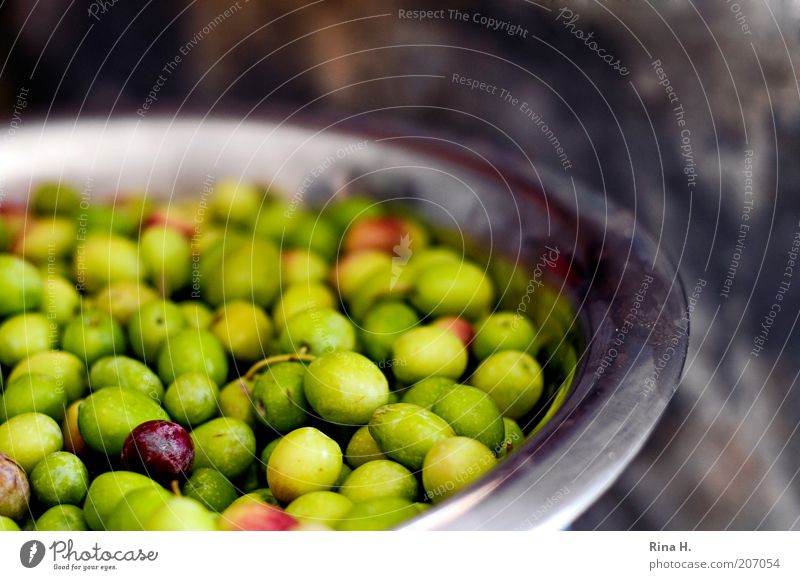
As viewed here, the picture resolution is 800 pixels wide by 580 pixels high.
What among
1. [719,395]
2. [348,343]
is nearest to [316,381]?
[348,343]

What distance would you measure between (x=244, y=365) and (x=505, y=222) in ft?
0.74

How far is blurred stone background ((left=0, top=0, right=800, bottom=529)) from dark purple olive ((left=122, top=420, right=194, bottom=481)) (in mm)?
274

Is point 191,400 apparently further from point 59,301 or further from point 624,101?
point 624,101

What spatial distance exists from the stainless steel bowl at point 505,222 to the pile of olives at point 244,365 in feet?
0.07

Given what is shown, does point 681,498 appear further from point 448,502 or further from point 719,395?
point 448,502

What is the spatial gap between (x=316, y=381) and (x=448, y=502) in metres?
0.13

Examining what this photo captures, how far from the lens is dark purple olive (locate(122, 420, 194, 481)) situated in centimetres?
44

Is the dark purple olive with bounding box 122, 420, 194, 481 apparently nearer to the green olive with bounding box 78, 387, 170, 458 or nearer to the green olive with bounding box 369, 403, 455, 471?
the green olive with bounding box 78, 387, 170, 458

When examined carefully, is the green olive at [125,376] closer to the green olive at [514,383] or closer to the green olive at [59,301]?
the green olive at [59,301]

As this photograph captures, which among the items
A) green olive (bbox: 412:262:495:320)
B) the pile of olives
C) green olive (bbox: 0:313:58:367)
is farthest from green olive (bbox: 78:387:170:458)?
green olive (bbox: 412:262:495:320)

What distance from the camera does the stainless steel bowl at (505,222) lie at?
397 millimetres

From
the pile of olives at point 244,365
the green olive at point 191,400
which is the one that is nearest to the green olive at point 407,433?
the pile of olives at point 244,365

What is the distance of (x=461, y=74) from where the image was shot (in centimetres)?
66

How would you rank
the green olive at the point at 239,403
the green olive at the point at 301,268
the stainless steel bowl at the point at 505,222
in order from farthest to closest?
the green olive at the point at 301,268 < the green olive at the point at 239,403 < the stainless steel bowl at the point at 505,222
